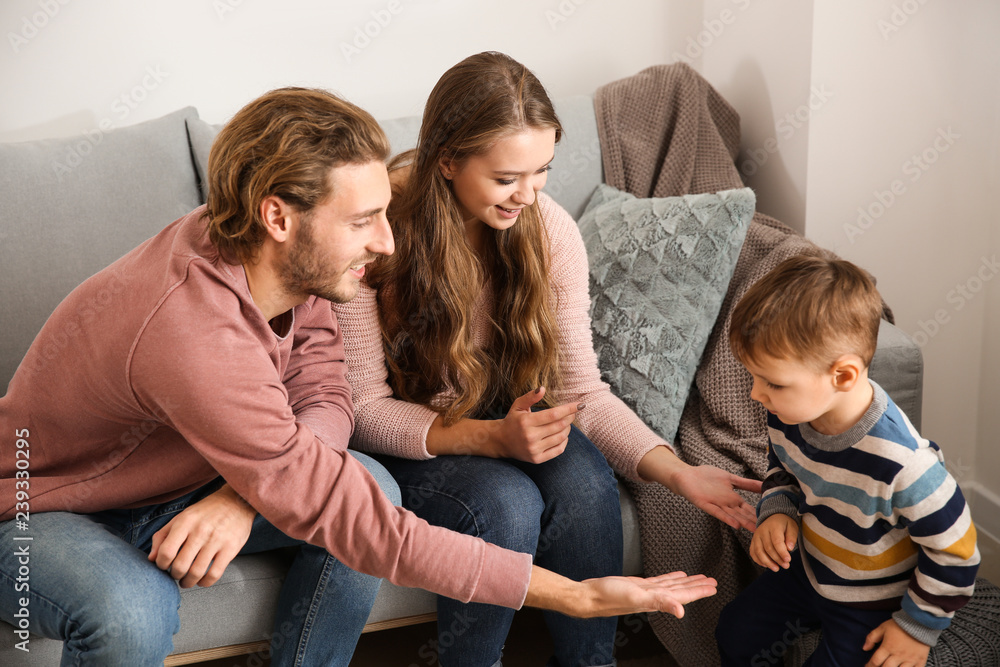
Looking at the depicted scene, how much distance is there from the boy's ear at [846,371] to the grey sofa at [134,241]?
0.42 meters

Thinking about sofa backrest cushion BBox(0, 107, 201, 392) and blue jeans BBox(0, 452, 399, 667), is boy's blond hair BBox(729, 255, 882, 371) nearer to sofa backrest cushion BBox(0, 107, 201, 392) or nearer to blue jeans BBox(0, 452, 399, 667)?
blue jeans BBox(0, 452, 399, 667)

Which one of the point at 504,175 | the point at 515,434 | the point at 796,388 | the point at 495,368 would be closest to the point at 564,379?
the point at 495,368

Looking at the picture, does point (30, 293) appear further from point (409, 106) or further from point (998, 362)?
point (998, 362)

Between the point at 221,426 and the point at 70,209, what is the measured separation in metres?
0.81

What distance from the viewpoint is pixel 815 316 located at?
97 centimetres

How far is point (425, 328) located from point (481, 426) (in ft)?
0.61

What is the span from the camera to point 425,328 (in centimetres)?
134

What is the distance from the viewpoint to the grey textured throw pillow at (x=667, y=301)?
4.90ft

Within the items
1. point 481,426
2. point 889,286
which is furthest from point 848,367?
point 889,286

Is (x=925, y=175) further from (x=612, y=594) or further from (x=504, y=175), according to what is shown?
(x=612, y=594)

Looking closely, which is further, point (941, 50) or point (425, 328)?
point (941, 50)

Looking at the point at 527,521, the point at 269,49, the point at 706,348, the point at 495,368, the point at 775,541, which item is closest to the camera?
the point at 775,541

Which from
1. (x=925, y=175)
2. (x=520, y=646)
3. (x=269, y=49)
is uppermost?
(x=269, y=49)

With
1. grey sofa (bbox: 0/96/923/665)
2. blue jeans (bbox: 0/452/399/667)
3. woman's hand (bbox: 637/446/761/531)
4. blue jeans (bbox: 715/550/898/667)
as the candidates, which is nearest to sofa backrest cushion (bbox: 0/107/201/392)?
grey sofa (bbox: 0/96/923/665)
